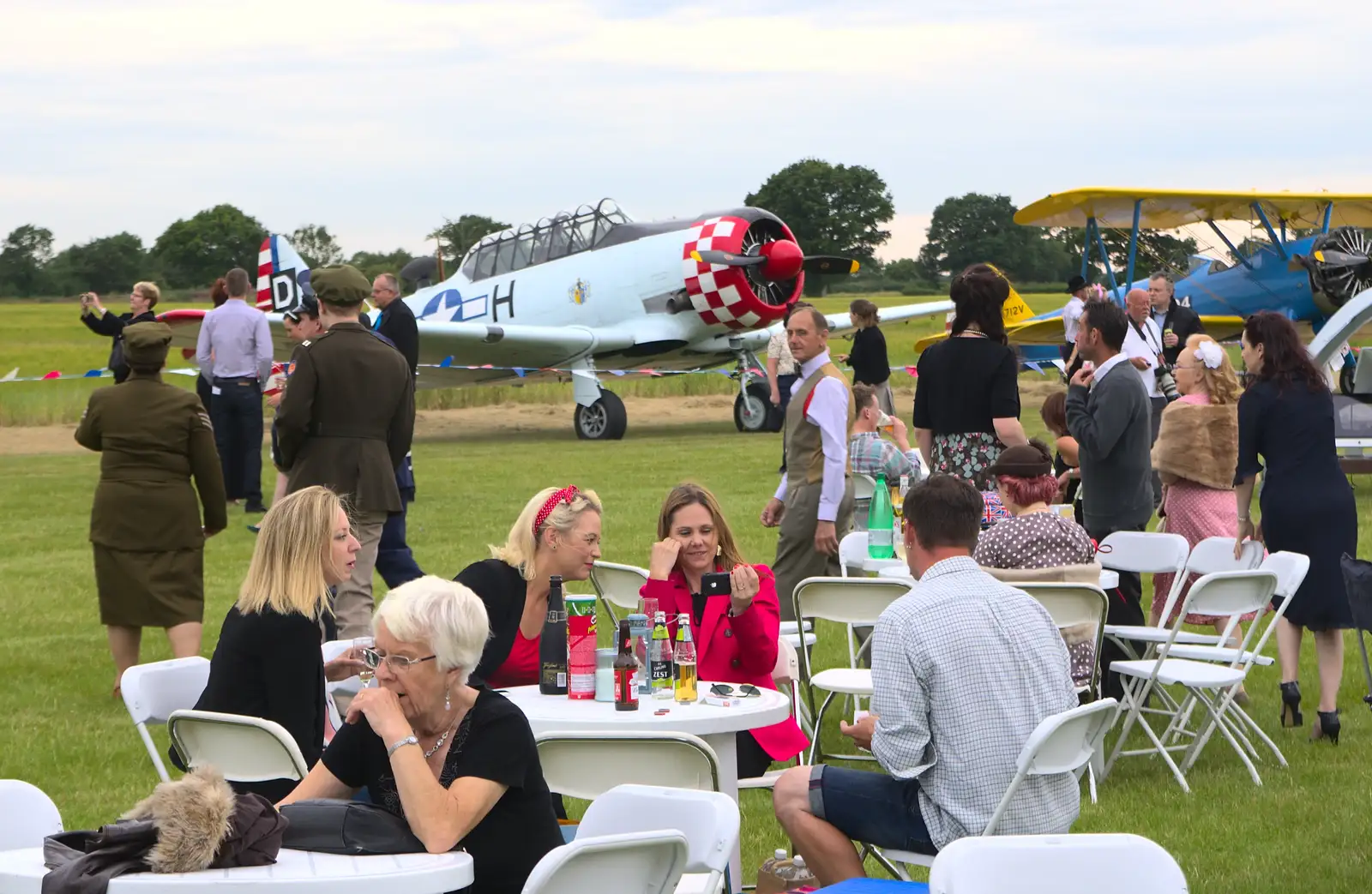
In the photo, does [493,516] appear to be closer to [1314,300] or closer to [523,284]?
[523,284]

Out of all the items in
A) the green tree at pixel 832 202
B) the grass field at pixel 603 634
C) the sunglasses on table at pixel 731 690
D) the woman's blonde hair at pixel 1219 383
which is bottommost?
the grass field at pixel 603 634

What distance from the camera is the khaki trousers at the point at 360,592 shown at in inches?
276

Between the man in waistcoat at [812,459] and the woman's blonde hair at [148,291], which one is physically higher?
the woman's blonde hair at [148,291]

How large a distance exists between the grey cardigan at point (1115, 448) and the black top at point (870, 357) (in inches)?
340

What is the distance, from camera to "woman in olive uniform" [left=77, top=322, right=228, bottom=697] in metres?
6.73

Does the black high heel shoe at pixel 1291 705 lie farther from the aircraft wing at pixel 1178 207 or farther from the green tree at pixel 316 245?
the green tree at pixel 316 245

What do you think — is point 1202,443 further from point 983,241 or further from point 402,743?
point 983,241

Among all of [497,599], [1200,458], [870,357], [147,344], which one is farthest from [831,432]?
[870,357]

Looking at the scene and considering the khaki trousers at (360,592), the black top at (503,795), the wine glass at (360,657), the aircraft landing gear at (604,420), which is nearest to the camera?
the black top at (503,795)

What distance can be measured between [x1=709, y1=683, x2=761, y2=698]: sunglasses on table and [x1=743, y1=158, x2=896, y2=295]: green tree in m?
81.9

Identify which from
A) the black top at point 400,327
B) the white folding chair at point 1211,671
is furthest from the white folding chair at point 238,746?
the black top at point 400,327

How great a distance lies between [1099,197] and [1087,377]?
643 inches

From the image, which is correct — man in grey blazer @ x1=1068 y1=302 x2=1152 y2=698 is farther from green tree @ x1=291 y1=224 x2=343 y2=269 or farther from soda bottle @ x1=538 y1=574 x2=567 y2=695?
green tree @ x1=291 y1=224 x2=343 y2=269

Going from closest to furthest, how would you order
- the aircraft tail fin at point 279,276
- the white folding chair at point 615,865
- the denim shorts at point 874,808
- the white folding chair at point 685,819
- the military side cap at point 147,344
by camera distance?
the white folding chair at point 615,865 → the white folding chair at point 685,819 → the denim shorts at point 874,808 → the military side cap at point 147,344 → the aircraft tail fin at point 279,276
